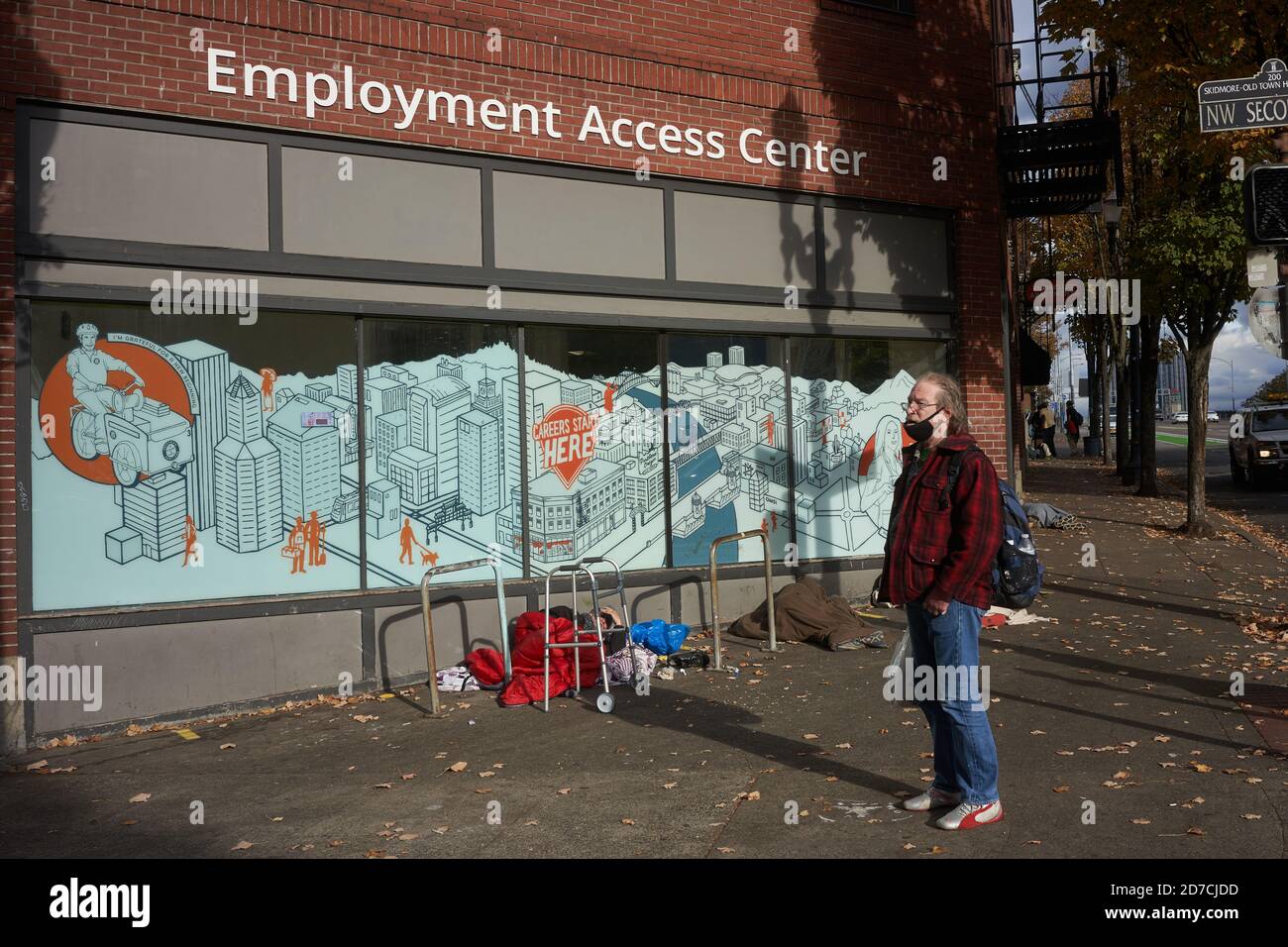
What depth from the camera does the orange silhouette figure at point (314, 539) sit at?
8.58 meters

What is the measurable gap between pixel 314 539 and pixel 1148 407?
19.5 metres

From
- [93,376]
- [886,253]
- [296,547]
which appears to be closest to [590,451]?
[296,547]

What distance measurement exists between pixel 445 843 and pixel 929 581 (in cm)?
249

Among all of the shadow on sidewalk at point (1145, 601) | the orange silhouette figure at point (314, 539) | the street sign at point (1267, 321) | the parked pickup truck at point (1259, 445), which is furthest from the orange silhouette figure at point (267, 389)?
the parked pickup truck at point (1259, 445)

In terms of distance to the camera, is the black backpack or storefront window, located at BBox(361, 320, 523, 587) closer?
the black backpack

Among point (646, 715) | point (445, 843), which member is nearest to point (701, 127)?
point (646, 715)

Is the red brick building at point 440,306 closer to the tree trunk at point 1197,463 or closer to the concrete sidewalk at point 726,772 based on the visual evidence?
the concrete sidewalk at point 726,772

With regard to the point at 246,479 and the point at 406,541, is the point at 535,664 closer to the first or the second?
the point at 406,541

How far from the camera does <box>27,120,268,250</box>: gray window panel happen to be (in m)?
7.71

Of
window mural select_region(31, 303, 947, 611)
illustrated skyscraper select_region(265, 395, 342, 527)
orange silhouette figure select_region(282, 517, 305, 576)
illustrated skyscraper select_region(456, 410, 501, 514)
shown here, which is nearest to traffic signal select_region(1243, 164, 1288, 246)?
window mural select_region(31, 303, 947, 611)

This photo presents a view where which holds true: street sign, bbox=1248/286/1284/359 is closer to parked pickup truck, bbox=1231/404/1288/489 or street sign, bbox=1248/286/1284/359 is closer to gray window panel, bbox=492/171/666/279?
gray window panel, bbox=492/171/666/279

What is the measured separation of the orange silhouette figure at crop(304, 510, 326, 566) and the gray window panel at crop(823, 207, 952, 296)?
5393 millimetres

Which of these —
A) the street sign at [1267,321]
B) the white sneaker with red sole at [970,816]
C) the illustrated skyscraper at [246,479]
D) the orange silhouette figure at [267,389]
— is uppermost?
the street sign at [1267,321]

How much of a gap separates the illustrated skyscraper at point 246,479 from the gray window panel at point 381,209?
1233 mm
